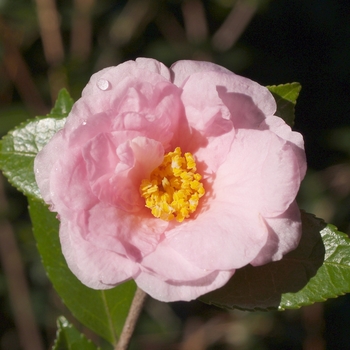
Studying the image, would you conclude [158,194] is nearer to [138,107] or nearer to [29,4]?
[138,107]

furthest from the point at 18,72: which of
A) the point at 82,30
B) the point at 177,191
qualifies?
the point at 177,191

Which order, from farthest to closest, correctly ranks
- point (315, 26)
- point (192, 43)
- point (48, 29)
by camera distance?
point (315, 26) → point (192, 43) → point (48, 29)

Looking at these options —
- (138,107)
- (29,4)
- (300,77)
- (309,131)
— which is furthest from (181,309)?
(138,107)

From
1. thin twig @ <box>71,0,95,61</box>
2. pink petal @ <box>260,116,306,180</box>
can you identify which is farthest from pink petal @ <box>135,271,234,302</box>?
thin twig @ <box>71,0,95,61</box>

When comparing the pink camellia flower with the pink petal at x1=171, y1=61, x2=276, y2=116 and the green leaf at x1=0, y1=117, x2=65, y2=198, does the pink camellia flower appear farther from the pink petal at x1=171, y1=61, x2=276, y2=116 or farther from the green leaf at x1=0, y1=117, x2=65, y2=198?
the green leaf at x1=0, y1=117, x2=65, y2=198

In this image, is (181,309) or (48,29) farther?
(181,309)

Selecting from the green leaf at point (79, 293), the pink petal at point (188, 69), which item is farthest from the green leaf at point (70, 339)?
the pink petal at point (188, 69)
